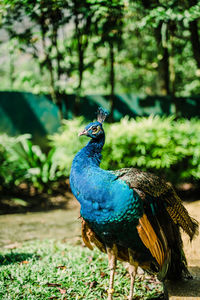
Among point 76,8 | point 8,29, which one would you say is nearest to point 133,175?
point 76,8

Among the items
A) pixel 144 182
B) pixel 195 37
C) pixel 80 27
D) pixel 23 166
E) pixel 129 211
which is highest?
pixel 80 27

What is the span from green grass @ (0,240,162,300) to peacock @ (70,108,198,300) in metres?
0.53

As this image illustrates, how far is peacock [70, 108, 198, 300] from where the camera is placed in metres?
2.24

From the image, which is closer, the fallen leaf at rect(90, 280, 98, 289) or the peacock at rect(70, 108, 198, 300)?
the peacock at rect(70, 108, 198, 300)

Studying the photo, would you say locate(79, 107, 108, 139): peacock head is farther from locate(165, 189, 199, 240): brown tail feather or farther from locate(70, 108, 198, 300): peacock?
locate(165, 189, 199, 240): brown tail feather

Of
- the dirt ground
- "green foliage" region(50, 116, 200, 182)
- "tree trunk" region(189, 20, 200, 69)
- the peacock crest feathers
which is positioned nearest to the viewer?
the peacock crest feathers

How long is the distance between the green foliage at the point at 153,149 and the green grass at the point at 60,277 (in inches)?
87.0

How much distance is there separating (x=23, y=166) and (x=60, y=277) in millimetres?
3579

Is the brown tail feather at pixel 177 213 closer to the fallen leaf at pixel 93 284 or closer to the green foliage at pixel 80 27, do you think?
the fallen leaf at pixel 93 284

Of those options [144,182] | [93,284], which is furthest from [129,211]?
[93,284]

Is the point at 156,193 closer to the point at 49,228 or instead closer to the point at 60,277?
the point at 60,277

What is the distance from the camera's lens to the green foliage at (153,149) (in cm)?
572

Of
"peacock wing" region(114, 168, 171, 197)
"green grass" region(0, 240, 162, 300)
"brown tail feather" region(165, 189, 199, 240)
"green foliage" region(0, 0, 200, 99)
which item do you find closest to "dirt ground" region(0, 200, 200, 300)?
"green grass" region(0, 240, 162, 300)

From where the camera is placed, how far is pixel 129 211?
223 centimetres
